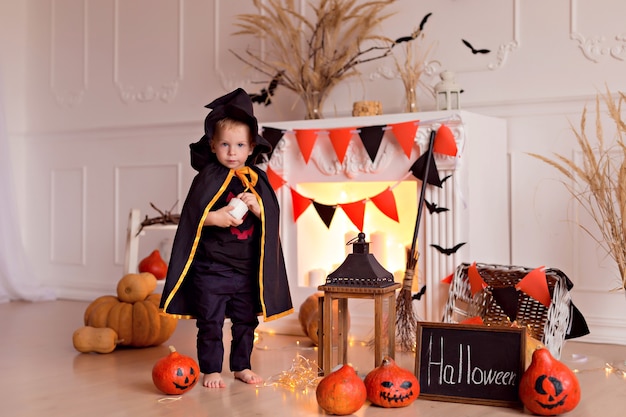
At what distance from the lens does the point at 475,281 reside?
11.8 ft

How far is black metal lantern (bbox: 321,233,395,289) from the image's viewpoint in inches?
117

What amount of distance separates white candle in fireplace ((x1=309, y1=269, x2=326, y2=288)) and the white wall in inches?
38.4

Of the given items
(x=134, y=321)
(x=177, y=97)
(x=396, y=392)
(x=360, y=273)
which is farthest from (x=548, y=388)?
(x=177, y=97)

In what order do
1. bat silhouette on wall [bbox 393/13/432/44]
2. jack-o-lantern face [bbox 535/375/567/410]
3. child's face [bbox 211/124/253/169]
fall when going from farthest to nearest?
bat silhouette on wall [bbox 393/13/432/44] → child's face [bbox 211/124/253/169] → jack-o-lantern face [bbox 535/375/567/410]

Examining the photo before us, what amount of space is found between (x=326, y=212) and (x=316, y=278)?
0.38 meters

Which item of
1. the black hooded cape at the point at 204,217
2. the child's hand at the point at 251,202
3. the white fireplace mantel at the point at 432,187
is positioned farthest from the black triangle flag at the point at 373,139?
the child's hand at the point at 251,202

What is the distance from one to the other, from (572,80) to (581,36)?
0.70 feet

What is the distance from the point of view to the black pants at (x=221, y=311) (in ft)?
10.1

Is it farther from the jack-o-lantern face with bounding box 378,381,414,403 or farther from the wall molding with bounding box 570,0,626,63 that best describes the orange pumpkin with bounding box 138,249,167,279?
the wall molding with bounding box 570,0,626,63

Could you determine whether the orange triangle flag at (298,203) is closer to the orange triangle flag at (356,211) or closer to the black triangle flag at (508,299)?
the orange triangle flag at (356,211)

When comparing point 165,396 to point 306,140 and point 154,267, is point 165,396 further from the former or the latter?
point 154,267

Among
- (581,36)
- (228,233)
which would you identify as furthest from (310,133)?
(581,36)

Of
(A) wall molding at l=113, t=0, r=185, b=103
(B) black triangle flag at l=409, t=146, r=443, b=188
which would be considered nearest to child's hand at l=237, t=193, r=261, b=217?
(B) black triangle flag at l=409, t=146, r=443, b=188

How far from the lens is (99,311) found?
150 inches
